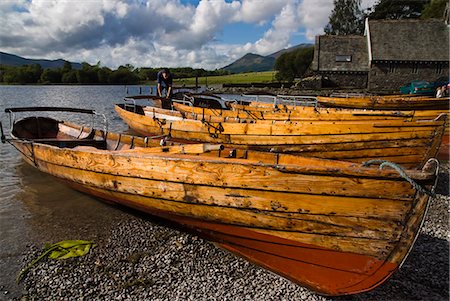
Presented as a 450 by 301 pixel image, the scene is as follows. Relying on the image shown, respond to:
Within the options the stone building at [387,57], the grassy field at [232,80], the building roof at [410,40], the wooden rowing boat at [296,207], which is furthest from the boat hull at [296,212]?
the grassy field at [232,80]

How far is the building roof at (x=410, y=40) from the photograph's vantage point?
41.1 meters

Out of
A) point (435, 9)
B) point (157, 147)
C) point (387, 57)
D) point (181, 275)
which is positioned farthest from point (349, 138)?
point (435, 9)

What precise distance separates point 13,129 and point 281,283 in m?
10.4

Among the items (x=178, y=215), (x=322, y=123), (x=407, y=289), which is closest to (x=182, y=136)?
(x=322, y=123)

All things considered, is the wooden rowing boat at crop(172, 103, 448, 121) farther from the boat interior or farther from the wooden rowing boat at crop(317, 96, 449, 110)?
the wooden rowing boat at crop(317, 96, 449, 110)

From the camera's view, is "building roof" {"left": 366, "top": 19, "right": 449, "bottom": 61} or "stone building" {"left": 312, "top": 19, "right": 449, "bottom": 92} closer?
"building roof" {"left": 366, "top": 19, "right": 449, "bottom": 61}

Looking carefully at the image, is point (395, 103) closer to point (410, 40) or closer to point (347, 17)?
point (410, 40)

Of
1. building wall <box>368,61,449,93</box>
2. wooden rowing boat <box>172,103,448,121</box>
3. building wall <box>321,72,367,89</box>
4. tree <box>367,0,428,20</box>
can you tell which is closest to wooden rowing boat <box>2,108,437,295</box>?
wooden rowing boat <box>172,103,448,121</box>

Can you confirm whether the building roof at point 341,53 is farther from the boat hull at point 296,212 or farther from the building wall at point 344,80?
the boat hull at point 296,212

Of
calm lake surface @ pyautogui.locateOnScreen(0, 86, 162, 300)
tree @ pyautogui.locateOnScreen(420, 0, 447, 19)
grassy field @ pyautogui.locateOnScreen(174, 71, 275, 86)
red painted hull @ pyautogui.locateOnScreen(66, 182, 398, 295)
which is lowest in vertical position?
calm lake surface @ pyautogui.locateOnScreen(0, 86, 162, 300)

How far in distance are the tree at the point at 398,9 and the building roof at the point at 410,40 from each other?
30.6m

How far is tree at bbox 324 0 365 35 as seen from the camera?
7175cm

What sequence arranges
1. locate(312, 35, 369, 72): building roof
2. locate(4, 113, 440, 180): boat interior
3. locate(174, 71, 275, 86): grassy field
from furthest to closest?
locate(174, 71, 275, 86): grassy field < locate(312, 35, 369, 72): building roof < locate(4, 113, 440, 180): boat interior

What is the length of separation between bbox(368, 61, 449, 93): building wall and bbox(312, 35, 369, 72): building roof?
1.92 metres
